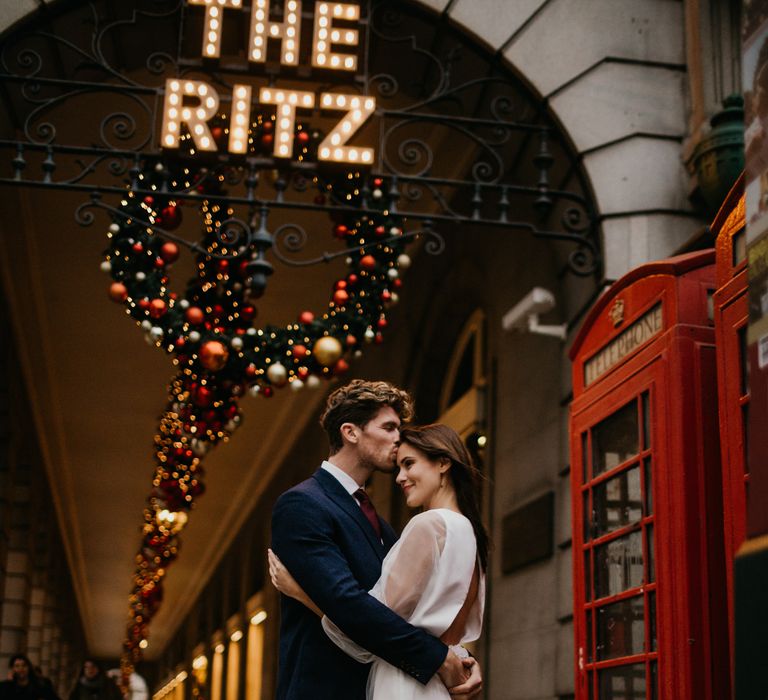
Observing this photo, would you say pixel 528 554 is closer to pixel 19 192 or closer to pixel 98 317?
pixel 19 192

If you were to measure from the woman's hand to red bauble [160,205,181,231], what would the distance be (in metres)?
4.18

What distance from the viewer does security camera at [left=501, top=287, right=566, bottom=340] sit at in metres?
7.94

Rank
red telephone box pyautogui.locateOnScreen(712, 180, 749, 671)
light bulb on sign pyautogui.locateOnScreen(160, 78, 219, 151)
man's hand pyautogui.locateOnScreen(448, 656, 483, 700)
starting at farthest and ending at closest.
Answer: light bulb on sign pyautogui.locateOnScreen(160, 78, 219, 151) < red telephone box pyautogui.locateOnScreen(712, 180, 749, 671) < man's hand pyautogui.locateOnScreen(448, 656, 483, 700)

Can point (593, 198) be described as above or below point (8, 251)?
below

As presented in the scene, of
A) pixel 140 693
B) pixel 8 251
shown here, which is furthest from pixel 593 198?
pixel 140 693

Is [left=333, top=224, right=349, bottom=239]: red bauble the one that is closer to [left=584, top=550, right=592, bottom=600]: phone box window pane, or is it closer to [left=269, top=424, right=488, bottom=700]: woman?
[left=584, top=550, right=592, bottom=600]: phone box window pane

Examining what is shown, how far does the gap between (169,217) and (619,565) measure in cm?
396

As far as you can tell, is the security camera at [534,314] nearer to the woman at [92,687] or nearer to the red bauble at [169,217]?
the red bauble at [169,217]

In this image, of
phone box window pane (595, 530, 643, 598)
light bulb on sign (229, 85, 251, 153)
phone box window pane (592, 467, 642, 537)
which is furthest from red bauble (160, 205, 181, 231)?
phone box window pane (595, 530, 643, 598)

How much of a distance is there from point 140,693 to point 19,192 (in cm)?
759

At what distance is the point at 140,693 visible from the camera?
16203 millimetres

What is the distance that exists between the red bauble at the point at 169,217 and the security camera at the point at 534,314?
239 cm

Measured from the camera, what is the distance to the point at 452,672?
383 centimetres

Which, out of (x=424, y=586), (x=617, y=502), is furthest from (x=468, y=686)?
(x=617, y=502)
